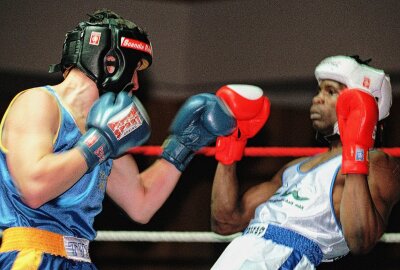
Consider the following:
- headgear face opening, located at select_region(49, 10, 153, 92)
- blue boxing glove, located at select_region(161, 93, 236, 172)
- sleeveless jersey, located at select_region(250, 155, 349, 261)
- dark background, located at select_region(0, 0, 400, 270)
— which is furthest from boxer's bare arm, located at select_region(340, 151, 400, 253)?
dark background, located at select_region(0, 0, 400, 270)

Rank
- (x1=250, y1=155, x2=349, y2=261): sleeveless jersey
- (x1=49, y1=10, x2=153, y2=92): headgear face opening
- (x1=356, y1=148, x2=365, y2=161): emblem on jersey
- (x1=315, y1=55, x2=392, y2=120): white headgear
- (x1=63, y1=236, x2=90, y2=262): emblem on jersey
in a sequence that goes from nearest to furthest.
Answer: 1. (x1=63, y1=236, x2=90, y2=262): emblem on jersey
2. (x1=49, y1=10, x2=153, y2=92): headgear face opening
3. (x1=356, y1=148, x2=365, y2=161): emblem on jersey
4. (x1=250, y1=155, x2=349, y2=261): sleeveless jersey
5. (x1=315, y1=55, x2=392, y2=120): white headgear

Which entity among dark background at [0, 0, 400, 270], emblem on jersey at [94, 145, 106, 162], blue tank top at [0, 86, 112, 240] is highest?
emblem on jersey at [94, 145, 106, 162]

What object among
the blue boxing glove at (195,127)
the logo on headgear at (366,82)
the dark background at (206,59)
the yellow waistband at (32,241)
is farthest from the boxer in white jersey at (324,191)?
the dark background at (206,59)

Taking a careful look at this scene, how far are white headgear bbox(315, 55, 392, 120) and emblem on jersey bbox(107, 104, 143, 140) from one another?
90cm

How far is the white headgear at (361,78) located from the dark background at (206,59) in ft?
5.29

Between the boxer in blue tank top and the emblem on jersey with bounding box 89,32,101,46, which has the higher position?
the emblem on jersey with bounding box 89,32,101,46

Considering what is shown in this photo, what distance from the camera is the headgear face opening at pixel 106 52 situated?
2139 millimetres

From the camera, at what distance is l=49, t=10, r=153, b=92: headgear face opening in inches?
84.2

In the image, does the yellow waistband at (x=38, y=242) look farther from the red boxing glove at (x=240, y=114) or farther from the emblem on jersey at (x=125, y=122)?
the red boxing glove at (x=240, y=114)

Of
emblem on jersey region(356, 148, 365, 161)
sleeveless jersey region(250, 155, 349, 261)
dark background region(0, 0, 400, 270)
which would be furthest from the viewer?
dark background region(0, 0, 400, 270)

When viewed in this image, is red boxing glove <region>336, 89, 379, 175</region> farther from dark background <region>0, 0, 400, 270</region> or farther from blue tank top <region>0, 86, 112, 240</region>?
dark background <region>0, 0, 400, 270</region>

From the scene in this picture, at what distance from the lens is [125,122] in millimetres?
2014

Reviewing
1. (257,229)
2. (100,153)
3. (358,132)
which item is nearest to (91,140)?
(100,153)

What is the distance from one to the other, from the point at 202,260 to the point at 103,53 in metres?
2.43
